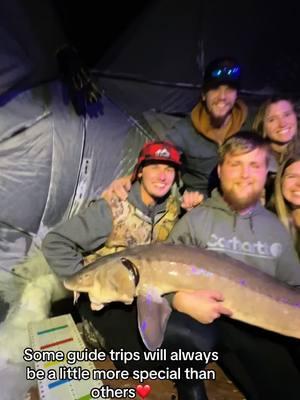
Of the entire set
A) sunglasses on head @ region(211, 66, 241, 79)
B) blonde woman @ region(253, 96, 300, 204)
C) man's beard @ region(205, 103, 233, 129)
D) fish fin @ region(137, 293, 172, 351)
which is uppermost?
sunglasses on head @ region(211, 66, 241, 79)

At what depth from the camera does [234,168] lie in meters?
1.14

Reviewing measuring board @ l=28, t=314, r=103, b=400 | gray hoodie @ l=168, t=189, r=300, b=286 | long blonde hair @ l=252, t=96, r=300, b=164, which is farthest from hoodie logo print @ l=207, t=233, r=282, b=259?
measuring board @ l=28, t=314, r=103, b=400

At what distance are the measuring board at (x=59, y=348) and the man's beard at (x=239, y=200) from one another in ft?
1.98

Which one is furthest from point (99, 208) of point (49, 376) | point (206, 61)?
point (206, 61)

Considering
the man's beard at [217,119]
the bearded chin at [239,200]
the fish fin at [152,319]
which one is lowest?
the fish fin at [152,319]

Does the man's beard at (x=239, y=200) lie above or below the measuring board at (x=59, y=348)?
above

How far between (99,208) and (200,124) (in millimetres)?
571

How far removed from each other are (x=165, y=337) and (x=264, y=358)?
0.26 meters

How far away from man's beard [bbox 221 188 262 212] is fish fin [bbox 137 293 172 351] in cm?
33

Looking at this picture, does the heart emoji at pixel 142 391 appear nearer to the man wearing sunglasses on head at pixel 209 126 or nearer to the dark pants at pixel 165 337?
the dark pants at pixel 165 337

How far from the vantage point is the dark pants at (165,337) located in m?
1.09

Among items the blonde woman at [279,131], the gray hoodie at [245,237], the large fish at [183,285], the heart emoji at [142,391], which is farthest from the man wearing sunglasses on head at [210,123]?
the heart emoji at [142,391]

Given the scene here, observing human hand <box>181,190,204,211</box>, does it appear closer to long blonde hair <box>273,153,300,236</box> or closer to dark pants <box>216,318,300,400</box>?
long blonde hair <box>273,153,300,236</box>

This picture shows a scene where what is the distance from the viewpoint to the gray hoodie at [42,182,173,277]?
1.21 metres
